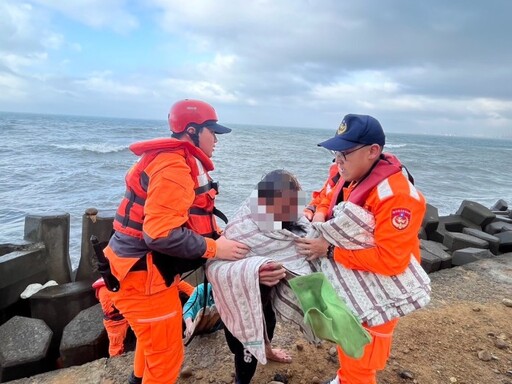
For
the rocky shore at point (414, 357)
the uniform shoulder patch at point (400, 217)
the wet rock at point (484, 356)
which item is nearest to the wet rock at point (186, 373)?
the rocky shore at point (414, 357)

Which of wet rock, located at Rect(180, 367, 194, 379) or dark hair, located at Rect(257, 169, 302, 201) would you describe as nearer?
dark hair, located at Rect(257, 169, 302, 201)

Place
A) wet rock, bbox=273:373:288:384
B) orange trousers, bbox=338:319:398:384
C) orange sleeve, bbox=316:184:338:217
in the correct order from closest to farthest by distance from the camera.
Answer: orange trousers, bbox=338:319:398:384, orange sleeve, bbox=316:184:338:217, wet rock, bbox=273:373:288:384

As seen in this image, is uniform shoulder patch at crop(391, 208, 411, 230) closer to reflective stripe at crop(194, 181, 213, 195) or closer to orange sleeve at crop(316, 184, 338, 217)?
orange sleeve at crop(316, 184, 338, 217)

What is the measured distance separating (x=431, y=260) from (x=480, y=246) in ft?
5.75

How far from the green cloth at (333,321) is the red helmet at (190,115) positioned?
129cm

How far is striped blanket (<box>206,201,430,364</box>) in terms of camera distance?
6.71 feet

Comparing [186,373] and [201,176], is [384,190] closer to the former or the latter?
[201,176]

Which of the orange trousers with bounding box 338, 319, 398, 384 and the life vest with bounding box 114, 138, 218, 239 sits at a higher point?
the life vest with bounding box 114, 138, 218, 239

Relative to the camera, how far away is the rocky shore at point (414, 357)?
299 cm

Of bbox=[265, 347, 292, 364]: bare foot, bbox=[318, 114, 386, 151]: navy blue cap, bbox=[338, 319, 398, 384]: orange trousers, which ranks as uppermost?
bbox=[318, 114, 386, 151]: navy blue cap

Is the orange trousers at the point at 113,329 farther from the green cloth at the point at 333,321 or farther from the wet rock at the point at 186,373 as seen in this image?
the green cloth at the point at 333,321

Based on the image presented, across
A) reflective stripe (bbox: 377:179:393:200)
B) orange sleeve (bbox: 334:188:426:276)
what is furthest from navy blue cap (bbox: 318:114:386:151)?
orange sleeve (bbox: 334:188:426:276)

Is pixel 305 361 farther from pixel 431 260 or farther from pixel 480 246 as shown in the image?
pixel 480 246

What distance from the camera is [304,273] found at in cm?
212
